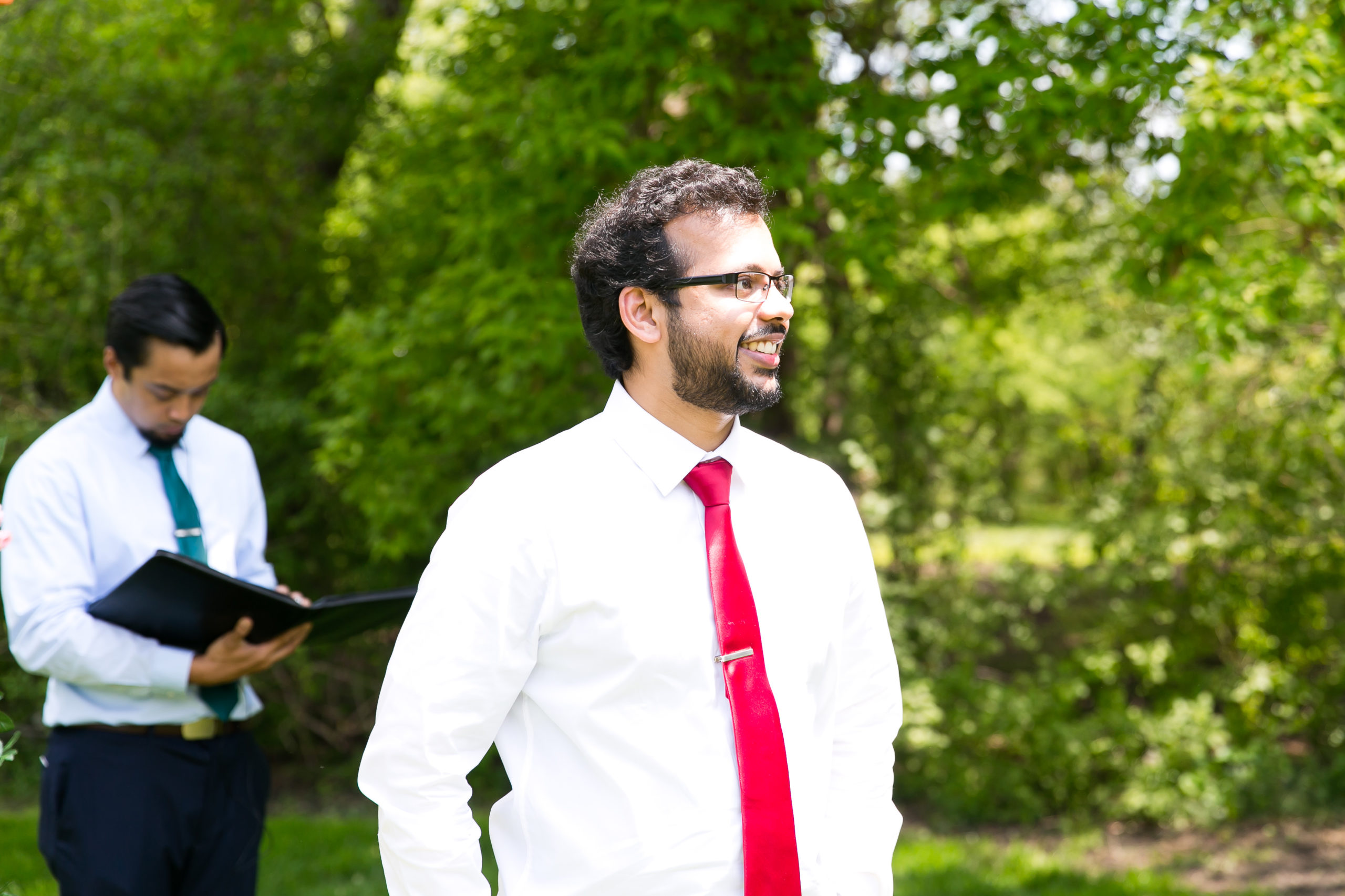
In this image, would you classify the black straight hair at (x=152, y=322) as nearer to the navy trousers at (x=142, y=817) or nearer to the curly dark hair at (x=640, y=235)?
the navy trousers at (x=142, y=817)

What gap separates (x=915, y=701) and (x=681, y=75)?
3877 mm

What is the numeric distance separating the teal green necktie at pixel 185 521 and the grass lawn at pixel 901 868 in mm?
2191

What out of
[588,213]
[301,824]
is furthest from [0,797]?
[588,213]

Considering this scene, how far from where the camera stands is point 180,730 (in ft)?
9.91

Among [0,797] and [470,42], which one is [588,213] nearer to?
[470,42]

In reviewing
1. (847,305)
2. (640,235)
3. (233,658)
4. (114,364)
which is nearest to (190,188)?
(847,305)

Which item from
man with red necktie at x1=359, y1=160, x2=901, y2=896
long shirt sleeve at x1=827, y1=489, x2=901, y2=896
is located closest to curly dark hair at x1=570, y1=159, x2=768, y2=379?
man with red necktie at x1=359, y1=160, x2=901, y2=896

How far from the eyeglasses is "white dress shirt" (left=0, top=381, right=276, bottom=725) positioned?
5.55ft

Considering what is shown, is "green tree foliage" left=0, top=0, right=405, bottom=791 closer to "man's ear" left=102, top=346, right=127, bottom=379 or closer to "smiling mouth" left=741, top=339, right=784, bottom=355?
"man's ear" left=102, top=346, right=127, bottom=379

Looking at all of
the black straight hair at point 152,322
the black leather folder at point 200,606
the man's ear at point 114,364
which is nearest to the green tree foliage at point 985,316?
the black straight hair at point 152,322

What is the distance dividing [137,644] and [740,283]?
1.77 meters

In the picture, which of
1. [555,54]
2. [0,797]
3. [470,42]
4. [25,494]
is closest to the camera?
[25,494]

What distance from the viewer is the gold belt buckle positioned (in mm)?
3014

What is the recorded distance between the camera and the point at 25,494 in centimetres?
287
